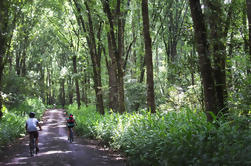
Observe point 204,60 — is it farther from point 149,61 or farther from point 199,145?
point 149,61

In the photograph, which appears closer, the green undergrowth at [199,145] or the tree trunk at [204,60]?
the green undergrowth at [199,145]

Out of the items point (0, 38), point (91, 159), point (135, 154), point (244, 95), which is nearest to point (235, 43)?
point (244, 95)

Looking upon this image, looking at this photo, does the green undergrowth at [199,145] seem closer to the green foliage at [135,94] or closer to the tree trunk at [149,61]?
the tree trunk at [149,61]

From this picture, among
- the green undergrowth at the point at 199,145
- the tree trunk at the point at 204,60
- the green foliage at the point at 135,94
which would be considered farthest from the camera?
the green foliage at the point at 135,94

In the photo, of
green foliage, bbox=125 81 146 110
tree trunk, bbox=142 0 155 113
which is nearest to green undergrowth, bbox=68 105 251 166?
tree trunk, bbox=142 0 155 113

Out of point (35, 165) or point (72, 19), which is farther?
point (72, 19)

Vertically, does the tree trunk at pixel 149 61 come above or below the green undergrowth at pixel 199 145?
above

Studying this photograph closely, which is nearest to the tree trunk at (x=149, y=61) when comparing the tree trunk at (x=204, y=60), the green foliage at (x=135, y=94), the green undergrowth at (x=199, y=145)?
the green undergrowth at (x=199, y=145)

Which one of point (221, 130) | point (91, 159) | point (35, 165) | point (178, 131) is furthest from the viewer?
point (91, 159)

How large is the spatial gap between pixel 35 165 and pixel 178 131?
542 cm

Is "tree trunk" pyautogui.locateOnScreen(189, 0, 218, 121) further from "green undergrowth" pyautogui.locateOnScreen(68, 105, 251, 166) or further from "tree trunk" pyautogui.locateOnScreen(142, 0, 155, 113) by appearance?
"tree trunk" pyautogui.locateOnScreen(142, 0, 155, 113)

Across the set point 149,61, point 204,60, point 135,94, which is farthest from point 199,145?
point 135,94

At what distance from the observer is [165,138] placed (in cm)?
588

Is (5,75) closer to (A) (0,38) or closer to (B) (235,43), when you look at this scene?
(A) (0,38)
